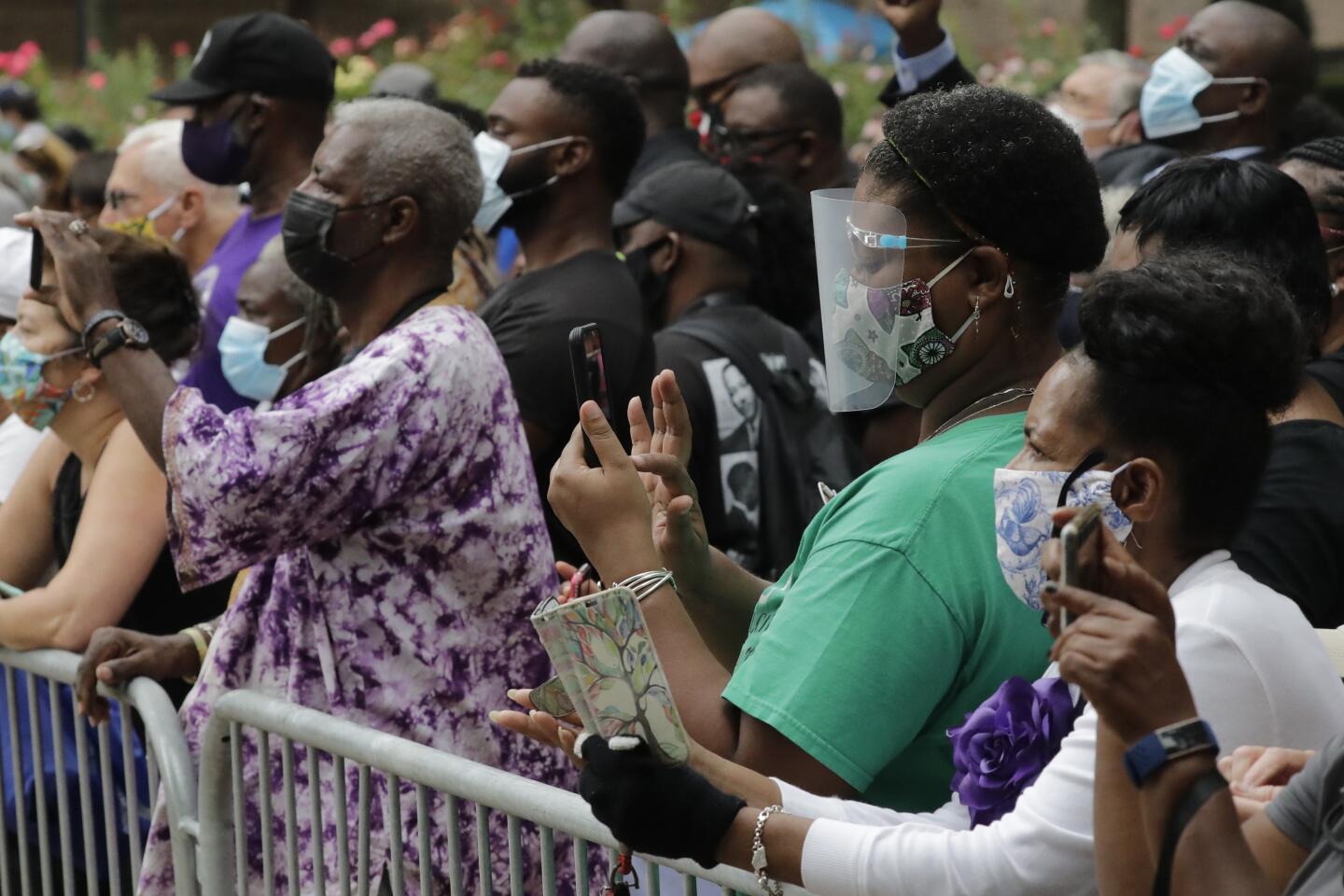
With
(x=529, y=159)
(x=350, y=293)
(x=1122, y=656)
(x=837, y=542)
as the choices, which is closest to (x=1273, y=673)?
(x=1122, y=656)

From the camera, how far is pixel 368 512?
11.0 feet

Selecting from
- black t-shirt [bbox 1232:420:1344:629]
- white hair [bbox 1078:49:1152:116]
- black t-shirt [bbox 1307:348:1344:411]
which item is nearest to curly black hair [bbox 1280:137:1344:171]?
black t-shirt [bbox 1307:348:1344:411]

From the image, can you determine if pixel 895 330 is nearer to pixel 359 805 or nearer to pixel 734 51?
pixel 359 805

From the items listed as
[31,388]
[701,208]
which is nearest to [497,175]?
[701,208]

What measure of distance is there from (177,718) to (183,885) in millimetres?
342

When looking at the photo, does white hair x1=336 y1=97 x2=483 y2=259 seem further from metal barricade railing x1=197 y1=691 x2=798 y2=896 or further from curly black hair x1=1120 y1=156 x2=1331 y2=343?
curly black hair x1=1120 y1=156 x2=1331 y2=343

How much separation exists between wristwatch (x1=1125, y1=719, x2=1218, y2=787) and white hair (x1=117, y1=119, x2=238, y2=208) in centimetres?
512

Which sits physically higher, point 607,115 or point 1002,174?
point 1002,174

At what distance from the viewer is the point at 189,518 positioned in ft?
10.7

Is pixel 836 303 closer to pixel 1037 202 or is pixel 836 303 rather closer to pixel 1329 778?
pixel 1037 202

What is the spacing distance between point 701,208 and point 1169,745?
3304mm

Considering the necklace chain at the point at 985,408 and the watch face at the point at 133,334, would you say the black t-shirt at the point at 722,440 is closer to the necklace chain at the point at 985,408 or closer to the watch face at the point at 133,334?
the watch face at the point at 133,334

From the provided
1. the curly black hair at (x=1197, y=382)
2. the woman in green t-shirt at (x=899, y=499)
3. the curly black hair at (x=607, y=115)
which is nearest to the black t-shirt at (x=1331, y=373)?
the woman in green t-shirt at (x=899, y=499)

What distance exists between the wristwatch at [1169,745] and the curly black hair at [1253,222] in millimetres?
1373
